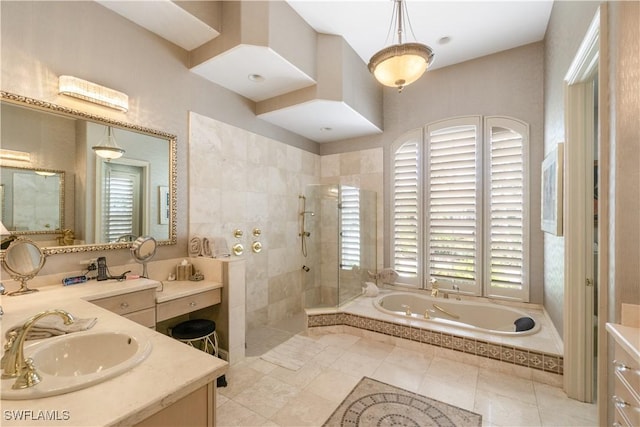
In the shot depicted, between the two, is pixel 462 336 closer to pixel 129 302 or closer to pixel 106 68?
pixel 129 302

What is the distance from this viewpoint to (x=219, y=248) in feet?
8.39

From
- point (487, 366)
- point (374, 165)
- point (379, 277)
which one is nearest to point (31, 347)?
point (487, 366)

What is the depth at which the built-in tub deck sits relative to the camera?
85.0 inches

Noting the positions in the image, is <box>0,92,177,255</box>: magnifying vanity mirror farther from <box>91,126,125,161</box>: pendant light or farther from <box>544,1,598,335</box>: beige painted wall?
<box>544,1,598,335</box>: beige painted wall

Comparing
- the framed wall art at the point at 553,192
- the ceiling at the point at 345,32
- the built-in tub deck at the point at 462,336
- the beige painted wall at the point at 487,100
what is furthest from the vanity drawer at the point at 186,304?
the framed wall art at the point at 553,192

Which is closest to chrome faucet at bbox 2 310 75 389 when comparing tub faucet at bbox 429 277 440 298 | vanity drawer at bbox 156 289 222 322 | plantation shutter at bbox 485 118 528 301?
vanity drawer at bbox 156 289 222 322

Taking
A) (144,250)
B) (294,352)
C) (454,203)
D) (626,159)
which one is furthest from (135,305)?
(454,203)

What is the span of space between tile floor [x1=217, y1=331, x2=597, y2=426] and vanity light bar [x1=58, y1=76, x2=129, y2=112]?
224cm

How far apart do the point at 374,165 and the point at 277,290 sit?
7.01 ft

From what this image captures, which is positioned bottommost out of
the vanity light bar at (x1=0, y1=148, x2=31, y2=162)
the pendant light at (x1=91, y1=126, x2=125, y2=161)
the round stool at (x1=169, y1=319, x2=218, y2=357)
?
the round stool at (x1=169, y1=319, x2=218, y2=357)

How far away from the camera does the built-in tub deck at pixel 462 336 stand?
2.16m

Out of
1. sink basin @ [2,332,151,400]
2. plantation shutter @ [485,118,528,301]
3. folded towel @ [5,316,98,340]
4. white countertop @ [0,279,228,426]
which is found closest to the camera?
white countertop @ [0,279,228,426]

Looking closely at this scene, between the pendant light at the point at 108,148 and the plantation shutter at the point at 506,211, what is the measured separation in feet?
11.9

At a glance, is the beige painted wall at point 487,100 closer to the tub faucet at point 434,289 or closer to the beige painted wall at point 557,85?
the beige painted wall at point 557,85
